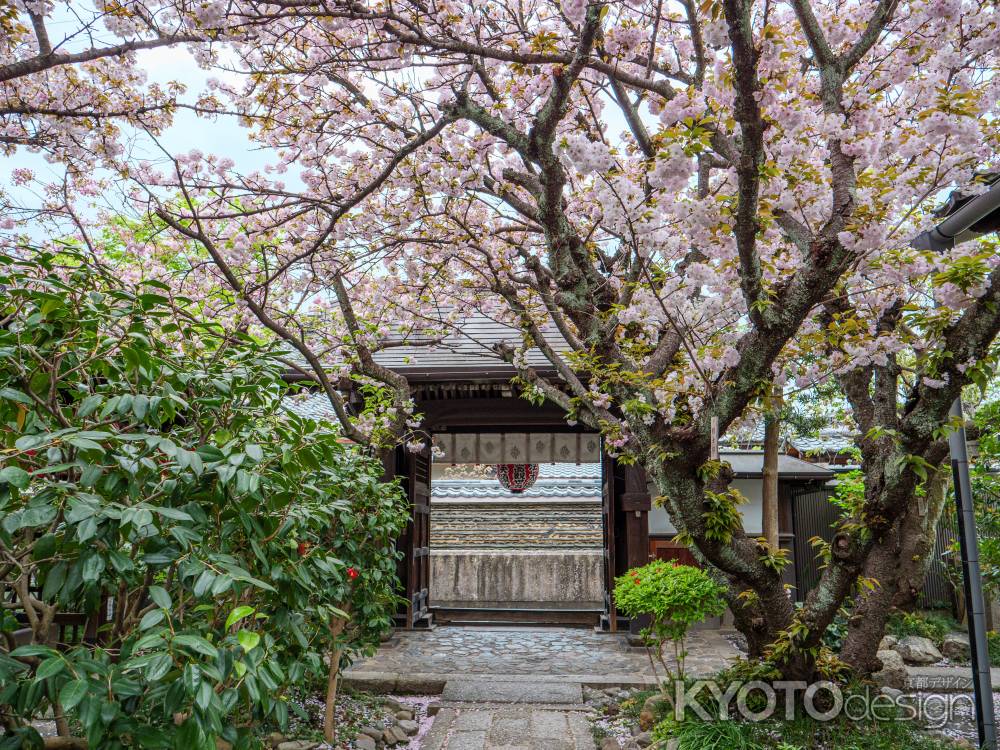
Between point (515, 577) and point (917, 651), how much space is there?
21.3ft

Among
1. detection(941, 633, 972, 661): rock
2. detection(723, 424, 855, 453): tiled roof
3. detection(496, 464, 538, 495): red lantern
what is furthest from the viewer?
detection(496, 464, 538, 495): red lantern

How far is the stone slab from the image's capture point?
17.2ft

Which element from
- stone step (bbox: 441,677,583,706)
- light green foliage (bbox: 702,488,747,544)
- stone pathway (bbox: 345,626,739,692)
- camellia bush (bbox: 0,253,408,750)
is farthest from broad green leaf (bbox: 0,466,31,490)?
stone pathway (bbox: 345,626,739,692)

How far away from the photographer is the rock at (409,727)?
15.6 ft

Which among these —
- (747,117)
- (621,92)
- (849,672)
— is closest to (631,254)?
(621,92)

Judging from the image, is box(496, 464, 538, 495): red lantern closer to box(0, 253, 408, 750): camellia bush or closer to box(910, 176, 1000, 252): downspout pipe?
box(910, 176, 1000, 252): downspout pipe

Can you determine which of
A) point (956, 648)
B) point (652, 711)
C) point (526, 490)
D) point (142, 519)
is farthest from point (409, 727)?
point (526, 490)

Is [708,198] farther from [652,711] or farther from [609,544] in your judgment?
[609,544]

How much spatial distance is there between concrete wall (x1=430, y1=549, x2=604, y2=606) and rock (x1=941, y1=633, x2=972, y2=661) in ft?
17.3

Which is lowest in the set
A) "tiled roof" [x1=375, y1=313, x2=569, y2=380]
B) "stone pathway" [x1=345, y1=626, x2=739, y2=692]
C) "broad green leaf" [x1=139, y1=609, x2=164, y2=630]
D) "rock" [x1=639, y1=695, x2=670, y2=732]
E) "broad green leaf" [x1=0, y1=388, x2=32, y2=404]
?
"stone pathway" [x1=345, y1=626, x2=739, y2=692]

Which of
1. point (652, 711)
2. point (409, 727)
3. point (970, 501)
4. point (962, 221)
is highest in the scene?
point (962, 221)

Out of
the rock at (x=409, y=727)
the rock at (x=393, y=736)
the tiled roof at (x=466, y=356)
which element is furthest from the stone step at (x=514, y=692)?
the tiled roof at (x=466, y=356)

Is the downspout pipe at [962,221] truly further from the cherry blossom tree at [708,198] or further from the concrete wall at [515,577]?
the concrete wall at [515,577]

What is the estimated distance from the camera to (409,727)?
4.82 m
